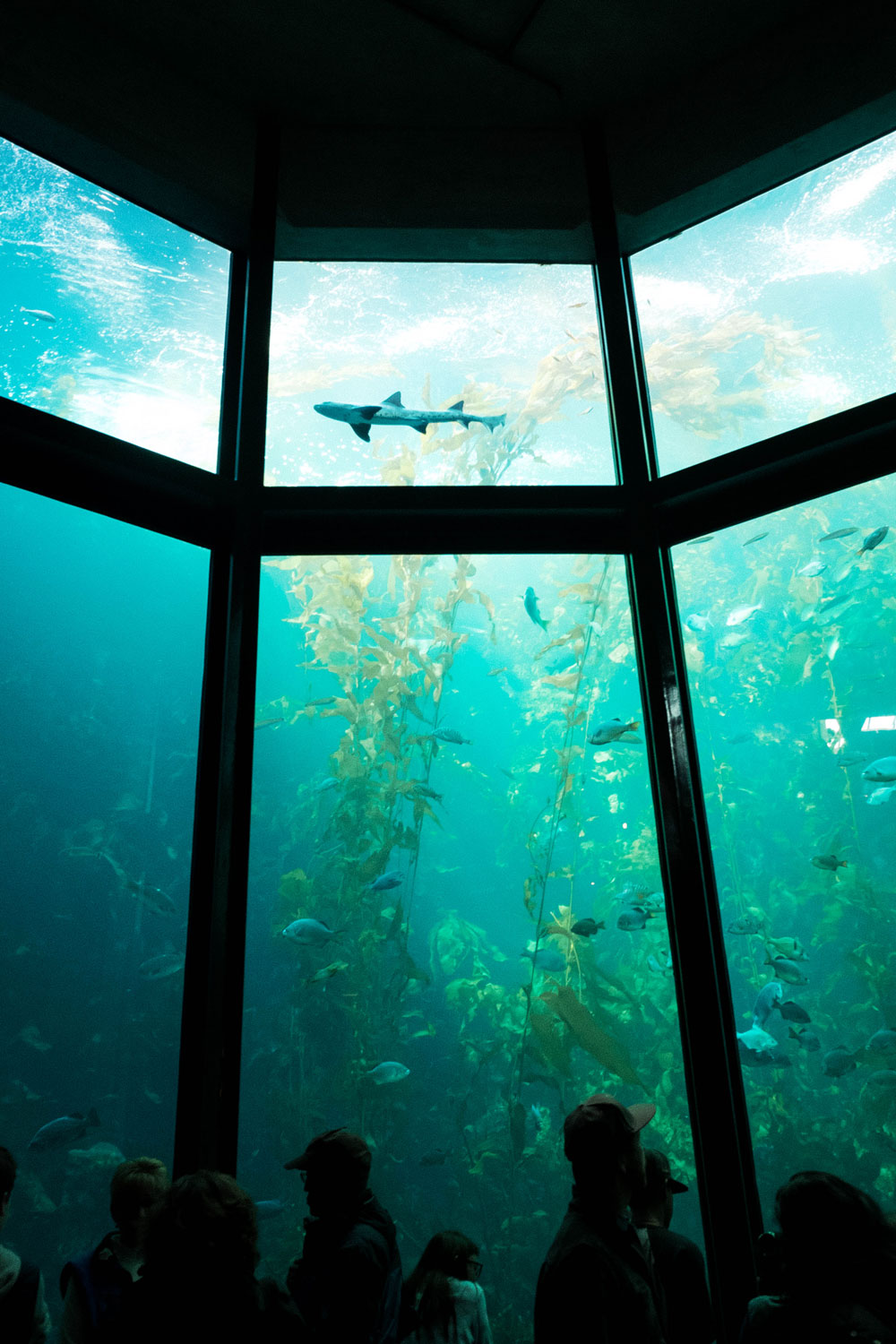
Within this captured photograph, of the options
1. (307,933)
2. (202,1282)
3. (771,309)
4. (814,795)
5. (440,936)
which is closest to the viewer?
(202,1282)

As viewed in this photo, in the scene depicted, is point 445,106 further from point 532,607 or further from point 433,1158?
point 433,1158

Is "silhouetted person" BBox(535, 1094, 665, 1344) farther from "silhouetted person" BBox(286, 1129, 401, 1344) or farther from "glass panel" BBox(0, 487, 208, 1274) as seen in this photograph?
"glass panel" BBox(0, 487, 208, 1274)

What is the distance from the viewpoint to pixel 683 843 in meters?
2.40

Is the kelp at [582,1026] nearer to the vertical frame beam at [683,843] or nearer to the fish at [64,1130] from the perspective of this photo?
the vertical frame beam at [683,843]

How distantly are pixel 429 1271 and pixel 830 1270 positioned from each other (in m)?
0.79

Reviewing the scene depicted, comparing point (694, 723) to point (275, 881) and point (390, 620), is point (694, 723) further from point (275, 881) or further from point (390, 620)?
point (275, 881)

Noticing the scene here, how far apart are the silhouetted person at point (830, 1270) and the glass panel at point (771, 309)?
2226 mm

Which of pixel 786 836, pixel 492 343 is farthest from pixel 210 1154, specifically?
pixel 786 836

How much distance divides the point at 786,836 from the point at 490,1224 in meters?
8.50

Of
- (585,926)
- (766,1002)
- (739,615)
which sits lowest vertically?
(766,1002)

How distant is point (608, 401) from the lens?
2934mm

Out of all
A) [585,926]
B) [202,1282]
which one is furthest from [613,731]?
[202,1282]

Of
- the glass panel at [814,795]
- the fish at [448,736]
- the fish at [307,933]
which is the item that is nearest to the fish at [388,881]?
the fish at [307,933]

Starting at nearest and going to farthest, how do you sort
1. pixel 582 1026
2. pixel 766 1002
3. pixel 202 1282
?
pixel 202 1282, pixel 766 1002, pixel 582 1026
